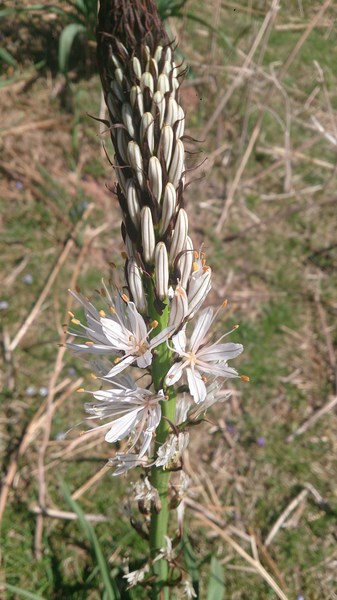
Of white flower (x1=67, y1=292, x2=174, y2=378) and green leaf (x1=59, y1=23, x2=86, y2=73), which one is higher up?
green leaf (x1=59, y1=23, x2=86, y2=73)

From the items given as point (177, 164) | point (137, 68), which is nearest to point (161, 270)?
point (177, 164)

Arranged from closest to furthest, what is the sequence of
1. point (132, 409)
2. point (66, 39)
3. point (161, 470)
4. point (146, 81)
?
point (146, 81) → point (132, 409) → point (161, 470) → point (66, 39)

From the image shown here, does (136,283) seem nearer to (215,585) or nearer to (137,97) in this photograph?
(137,97)

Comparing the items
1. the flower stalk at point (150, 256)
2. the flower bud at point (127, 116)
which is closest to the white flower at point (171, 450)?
the flower stalk at point (150, 256)

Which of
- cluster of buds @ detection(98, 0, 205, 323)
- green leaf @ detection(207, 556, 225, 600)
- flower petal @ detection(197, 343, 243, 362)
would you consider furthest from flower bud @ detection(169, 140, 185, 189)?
green leaf @ detection(207, 556, 225, 600)

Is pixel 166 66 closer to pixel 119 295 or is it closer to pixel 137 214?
pixel 137 214

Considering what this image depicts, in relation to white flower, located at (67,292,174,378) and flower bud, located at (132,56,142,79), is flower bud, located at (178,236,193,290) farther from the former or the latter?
flower bud, located at (132,56,142,79)

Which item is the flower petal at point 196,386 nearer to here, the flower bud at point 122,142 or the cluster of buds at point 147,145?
the cluster of buds at point 147,145

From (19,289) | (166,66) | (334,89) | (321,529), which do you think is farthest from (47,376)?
(334,89)
